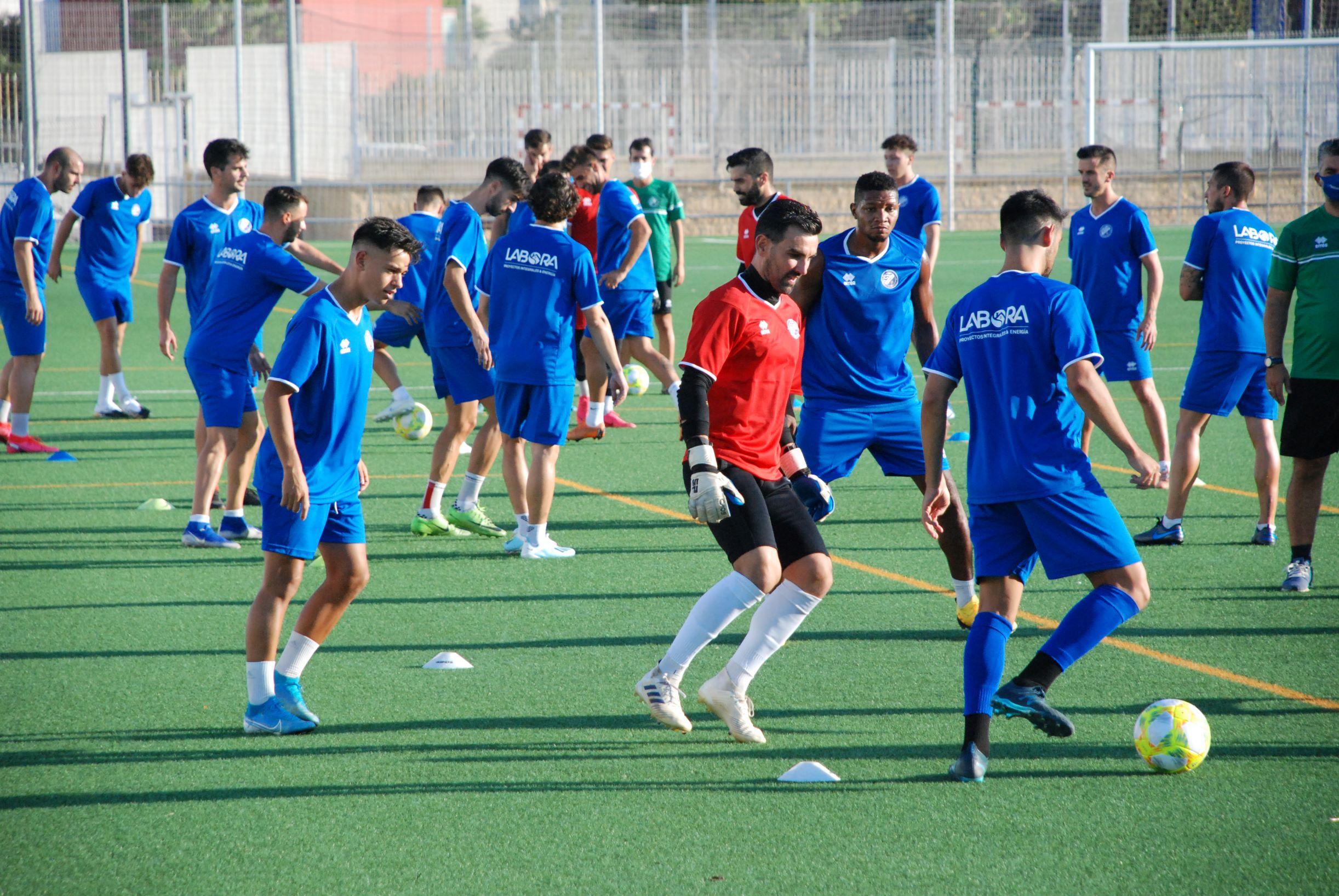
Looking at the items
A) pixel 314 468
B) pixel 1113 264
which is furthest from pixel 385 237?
pixel 1113 264

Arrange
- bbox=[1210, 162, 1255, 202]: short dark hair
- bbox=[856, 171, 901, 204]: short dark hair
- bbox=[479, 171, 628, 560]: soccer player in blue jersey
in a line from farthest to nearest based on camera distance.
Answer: bbox=[1210, 162, 1255, 202]: short dark hair
bbox=[479, 171, 628, 560]: soccer player in blue jersey
bbox=[856, 171, 901, 204]: short dark hair

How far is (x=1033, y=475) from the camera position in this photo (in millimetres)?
4723

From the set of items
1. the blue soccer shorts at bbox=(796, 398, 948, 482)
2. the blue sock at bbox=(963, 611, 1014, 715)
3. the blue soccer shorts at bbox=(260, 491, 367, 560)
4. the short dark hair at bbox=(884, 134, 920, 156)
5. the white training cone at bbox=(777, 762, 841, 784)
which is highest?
the short dark hair at bbox=(884, 134, 920, 156)

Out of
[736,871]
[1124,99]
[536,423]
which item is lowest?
[736,871]

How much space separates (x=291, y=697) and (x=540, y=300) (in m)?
3.47

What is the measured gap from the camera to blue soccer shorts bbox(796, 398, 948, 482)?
6770mm

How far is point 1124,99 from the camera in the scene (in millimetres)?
34438

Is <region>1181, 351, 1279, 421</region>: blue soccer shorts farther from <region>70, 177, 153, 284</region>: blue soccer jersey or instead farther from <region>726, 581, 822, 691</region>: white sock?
<region>70, 177, 153, 284</region>: blue soccer jersey

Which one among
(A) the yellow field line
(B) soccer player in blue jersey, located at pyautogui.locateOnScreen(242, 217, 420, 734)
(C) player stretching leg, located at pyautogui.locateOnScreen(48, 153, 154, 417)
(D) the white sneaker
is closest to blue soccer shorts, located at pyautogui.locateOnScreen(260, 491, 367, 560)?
(B) soccer player in blue jersey, located at pyautogui.locateOnScreen(242, 217, 420, 734)

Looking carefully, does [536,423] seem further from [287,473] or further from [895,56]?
[895,56]

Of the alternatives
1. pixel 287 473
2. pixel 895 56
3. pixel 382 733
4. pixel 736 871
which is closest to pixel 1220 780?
pixel 736 871

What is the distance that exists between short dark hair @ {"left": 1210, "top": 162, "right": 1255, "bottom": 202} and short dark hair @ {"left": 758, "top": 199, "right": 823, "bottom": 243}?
4576mm

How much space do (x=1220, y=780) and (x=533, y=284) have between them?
15.8ft

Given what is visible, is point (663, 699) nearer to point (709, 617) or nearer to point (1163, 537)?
point (709, 617)
